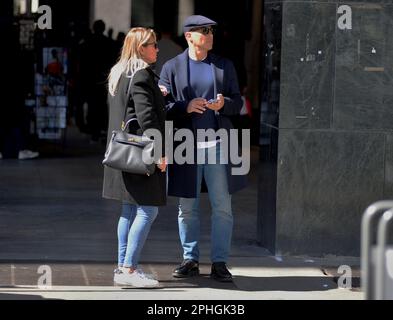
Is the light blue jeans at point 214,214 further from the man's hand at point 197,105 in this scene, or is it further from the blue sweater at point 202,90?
the man's hand at point 197,105

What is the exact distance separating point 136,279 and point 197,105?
1261 mm

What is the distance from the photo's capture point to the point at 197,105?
7.38 meters

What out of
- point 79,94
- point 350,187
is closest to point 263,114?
point 350,187

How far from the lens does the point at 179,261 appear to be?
27.4 ft

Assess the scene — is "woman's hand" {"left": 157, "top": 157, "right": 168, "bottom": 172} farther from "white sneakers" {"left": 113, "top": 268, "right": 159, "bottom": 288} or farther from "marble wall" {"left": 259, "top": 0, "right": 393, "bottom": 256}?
"marble wall" {"left": 259, "top": 0, "right": 393, "bottom": 256}

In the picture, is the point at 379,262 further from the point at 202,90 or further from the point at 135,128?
the point at 202,90

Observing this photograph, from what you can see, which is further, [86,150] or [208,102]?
[86,150]

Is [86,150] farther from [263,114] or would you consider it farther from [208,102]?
[208,102]

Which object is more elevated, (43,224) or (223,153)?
(223,153)

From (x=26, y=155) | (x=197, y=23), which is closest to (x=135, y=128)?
(x=197, y=23)

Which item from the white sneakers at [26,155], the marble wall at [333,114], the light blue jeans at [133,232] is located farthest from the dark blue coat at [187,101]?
the white sneakers at [26,155]

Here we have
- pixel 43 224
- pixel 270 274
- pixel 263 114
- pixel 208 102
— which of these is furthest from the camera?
pixel 43 224

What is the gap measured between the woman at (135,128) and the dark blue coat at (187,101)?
0.18 meters

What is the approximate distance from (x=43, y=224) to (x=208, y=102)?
2.85 metres
